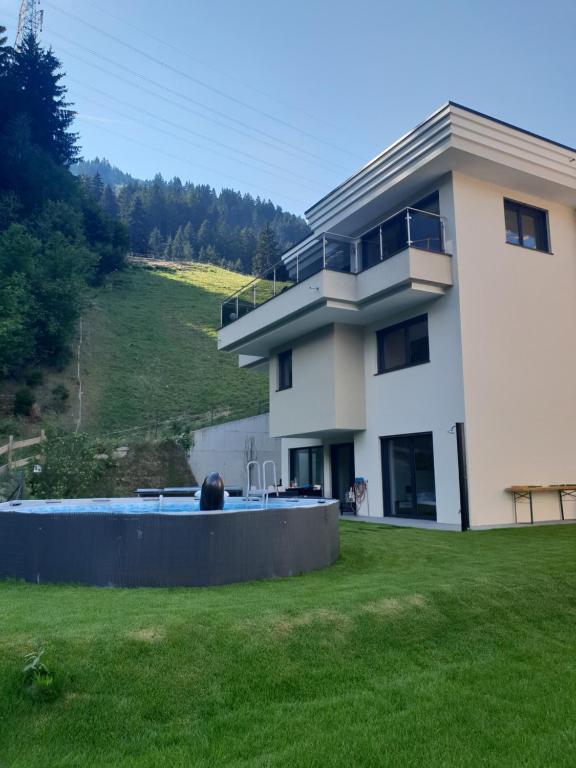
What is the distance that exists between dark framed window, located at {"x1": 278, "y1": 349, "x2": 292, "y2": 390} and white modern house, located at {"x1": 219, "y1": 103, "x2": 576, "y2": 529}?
179 centimetres

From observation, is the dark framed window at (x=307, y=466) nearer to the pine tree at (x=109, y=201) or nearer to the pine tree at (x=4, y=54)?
the pine tree at (x=4, y=54)

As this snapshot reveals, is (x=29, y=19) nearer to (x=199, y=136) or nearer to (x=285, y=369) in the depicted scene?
(x=199, y=136)

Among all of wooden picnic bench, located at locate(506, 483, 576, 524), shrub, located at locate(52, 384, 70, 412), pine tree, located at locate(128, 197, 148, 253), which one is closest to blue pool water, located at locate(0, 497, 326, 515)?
wooden picnic bench, located at locate(506, 483, 576, 524)

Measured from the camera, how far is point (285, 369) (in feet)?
60.3

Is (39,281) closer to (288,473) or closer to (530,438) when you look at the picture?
(288,473)

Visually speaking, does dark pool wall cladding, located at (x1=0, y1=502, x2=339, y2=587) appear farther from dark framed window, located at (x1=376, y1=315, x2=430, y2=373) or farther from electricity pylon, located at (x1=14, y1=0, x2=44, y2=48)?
electricity pylon, located at (x1=14, y1=0, x2=44, y2=48)

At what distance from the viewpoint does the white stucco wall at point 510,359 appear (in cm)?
1241

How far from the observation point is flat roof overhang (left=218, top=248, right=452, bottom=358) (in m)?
12.8

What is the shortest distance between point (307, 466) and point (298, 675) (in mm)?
14605

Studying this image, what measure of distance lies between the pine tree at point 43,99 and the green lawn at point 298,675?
4035 cm

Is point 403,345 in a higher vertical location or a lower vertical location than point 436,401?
higher

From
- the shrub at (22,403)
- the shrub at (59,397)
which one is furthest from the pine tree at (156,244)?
the shrub at (22,403)

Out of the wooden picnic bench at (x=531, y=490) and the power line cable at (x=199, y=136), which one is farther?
the power line cable at (x=199, y=136)

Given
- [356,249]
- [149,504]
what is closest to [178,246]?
[356,249]
